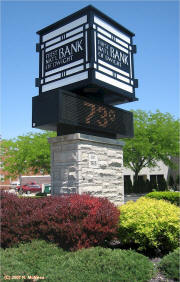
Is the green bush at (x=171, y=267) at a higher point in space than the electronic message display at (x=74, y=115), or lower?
lower

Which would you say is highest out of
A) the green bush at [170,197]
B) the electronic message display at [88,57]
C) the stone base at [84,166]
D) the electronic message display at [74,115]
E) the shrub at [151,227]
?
the electronic message display at [88,57]

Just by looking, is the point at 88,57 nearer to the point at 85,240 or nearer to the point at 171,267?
the point at 85,240

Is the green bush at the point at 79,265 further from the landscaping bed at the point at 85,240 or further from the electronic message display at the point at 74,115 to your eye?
the electronic message display at the point at 74,115

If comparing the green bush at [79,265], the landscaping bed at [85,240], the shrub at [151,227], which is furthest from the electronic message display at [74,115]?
the green bush at [79,265]

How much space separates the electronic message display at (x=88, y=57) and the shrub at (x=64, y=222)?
4054 mm

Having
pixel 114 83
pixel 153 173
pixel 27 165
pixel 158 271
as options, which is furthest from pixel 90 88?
pixel 153 173

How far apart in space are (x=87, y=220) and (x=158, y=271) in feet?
5.55

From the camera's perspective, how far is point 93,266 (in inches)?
185

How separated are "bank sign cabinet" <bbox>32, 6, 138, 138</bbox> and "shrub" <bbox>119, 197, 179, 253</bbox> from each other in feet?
10.7

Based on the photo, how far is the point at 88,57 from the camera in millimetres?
8945

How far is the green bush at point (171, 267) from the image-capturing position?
471 centimetres

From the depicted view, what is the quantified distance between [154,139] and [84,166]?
2433 cm

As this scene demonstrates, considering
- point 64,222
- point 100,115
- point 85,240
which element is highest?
point 100,115

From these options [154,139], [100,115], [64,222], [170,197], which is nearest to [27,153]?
[154,139]
